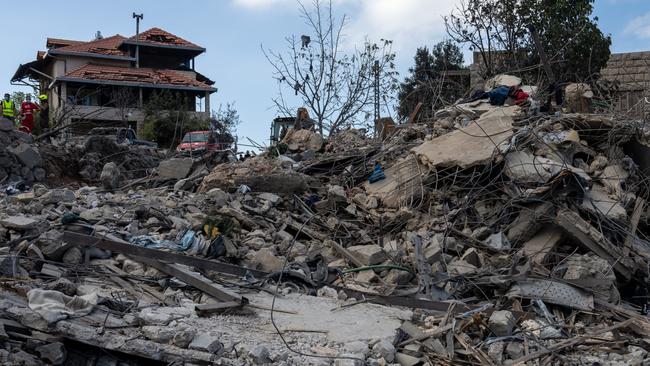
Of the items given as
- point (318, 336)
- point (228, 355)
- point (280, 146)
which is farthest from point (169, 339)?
point (280, 146)

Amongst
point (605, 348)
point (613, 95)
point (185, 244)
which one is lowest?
point (605, 348)

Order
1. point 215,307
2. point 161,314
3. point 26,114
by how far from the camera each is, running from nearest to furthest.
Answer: point 161,314 < point 215,307 < point 26,114

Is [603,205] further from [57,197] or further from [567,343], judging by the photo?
[57,197]

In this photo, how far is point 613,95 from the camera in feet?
37.3

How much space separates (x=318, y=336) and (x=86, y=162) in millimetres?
10644

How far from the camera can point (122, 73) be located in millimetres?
33125

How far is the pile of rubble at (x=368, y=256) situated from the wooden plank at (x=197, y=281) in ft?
0.07

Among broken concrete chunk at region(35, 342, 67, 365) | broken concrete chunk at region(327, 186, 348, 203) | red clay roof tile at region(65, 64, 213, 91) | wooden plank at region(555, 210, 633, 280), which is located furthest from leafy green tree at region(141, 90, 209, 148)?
broken concrete chunk at region(35, 342, 67, 365)

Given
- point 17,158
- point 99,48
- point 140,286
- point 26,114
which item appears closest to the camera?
point 140,286

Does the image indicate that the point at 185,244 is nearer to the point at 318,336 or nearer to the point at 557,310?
the point at 318,336

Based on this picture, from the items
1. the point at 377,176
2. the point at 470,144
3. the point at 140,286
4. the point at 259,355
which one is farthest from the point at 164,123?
the point at 259,355

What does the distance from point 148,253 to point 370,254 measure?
2077 mm

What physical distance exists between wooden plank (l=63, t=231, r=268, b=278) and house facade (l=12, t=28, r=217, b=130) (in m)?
22.4

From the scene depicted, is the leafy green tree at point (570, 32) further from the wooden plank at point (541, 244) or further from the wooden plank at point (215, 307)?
the wooden plank at point (215, 307)
